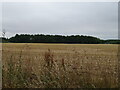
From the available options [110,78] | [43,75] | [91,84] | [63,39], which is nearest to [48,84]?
[43,75]

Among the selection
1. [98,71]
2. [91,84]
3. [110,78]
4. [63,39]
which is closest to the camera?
[91,84]

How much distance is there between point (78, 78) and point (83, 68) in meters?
0.92

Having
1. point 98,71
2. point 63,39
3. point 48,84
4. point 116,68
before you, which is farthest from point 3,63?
point 63,39

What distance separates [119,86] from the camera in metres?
4.22

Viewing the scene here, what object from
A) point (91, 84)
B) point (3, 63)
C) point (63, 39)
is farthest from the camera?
point (63, 39)

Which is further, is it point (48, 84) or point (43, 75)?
point (43, 75)

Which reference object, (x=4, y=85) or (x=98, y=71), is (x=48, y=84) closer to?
(x=4, y=85)

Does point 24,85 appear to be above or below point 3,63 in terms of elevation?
below

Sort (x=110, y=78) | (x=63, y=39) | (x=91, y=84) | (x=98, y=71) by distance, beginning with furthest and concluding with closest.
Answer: (x=63, y=39) → (x=98, y=71) → (x=110, y=78) → (x=91, y=84)

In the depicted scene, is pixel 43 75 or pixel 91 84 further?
pixel 43 75

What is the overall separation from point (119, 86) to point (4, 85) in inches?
98.4

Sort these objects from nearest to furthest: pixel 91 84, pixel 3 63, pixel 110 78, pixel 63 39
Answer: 1. pixel 91 84
2. pixel 110 78
3. pixel 3 63
4. pixel 63 39

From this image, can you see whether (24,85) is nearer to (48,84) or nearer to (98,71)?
(48,84)

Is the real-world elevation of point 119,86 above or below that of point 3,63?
below
